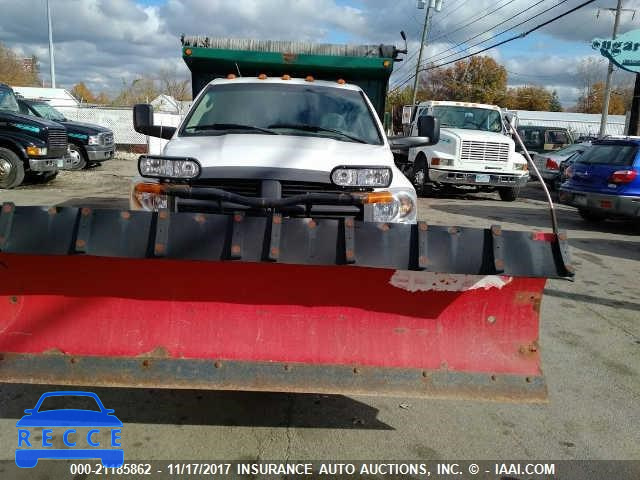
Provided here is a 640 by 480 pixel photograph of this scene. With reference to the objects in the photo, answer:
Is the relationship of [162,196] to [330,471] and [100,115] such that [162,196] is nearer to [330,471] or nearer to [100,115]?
[330,471]

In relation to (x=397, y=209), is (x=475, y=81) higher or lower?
higher

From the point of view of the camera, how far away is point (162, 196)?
11.7ft

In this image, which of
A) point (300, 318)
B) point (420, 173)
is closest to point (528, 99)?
point (420, 173)

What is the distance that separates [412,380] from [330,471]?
0.63 metres

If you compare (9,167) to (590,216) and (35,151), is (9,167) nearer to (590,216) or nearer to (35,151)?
(35,151)

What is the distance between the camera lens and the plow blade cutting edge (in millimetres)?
2766

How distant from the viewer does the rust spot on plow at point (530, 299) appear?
3107mm

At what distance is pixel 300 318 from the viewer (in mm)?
3074

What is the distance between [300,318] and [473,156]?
11.4 metres

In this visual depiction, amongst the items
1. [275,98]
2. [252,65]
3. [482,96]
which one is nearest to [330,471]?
[275,98]

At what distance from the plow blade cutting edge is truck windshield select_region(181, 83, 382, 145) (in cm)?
172

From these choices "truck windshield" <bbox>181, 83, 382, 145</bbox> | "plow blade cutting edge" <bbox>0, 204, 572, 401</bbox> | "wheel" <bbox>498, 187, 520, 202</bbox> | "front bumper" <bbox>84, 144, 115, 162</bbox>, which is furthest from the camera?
"front bumper" <bbox>84, 144, 115, 162</bbox>

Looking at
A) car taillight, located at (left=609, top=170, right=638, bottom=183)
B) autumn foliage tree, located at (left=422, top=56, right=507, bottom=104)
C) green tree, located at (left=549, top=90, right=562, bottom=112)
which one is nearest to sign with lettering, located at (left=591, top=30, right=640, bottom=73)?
car taillight, located at (left=609, top=170, right=638, bottom=183)

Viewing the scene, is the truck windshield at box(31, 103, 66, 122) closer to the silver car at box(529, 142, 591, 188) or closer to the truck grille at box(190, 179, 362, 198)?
the silver car at box(529, 142, 591, 188)
